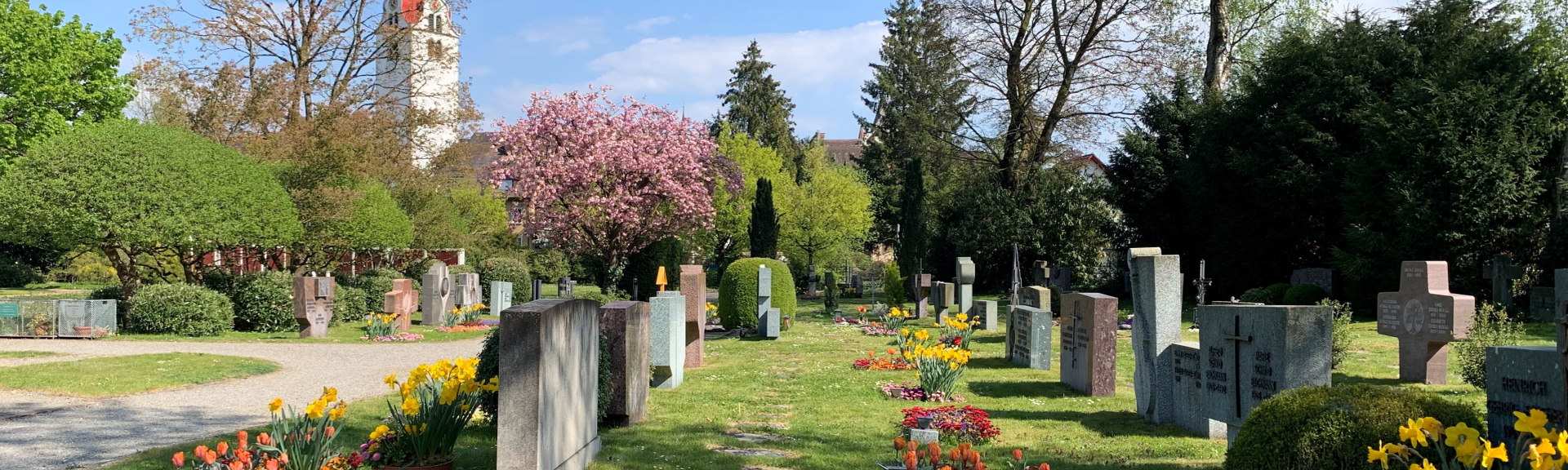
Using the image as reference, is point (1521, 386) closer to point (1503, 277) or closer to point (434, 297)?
point (1503, 277)

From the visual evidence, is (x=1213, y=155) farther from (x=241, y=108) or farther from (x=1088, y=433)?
(x=241, y=108)

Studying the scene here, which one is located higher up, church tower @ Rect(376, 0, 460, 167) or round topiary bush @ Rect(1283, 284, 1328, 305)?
church tower @ Rect(376, 0, 460, 167)

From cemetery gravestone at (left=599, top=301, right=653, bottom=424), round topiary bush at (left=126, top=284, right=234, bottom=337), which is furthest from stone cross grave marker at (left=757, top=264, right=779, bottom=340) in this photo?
cemetery gravestone at (left=599, top=301, right=653, bottom=424)

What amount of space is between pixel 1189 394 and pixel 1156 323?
0.81 metres

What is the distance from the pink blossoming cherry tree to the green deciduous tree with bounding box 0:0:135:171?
12092 millimetres

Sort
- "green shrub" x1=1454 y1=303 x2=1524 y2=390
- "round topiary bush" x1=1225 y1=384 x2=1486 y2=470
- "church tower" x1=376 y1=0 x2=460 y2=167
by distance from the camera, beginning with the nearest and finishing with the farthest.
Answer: "round topiary bush" x1=1225 y1=384 x2=1486 y2=470
"green shrub" x1=1454 y1=303 x2=1524 y2=390
"church tower" x1=376 y1=0 x2=460 y2=167

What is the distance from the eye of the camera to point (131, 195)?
1983cm

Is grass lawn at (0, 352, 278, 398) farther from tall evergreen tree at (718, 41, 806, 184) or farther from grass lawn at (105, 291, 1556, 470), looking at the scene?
tall evergreen tree at (718, 41, 806, 184)

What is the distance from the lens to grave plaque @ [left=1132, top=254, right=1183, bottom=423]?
9.13 meters

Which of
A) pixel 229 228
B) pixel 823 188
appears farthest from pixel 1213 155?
pixel 229 228

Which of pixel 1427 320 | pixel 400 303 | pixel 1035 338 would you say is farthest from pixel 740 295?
pixel 1427 320

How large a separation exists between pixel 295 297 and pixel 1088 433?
16940mm

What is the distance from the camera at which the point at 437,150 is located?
36.4 m

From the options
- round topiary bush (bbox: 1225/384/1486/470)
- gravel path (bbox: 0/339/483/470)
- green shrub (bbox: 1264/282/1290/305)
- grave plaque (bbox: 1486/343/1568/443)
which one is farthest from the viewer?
green shrub (bbox: 1264/282/1290/305)
